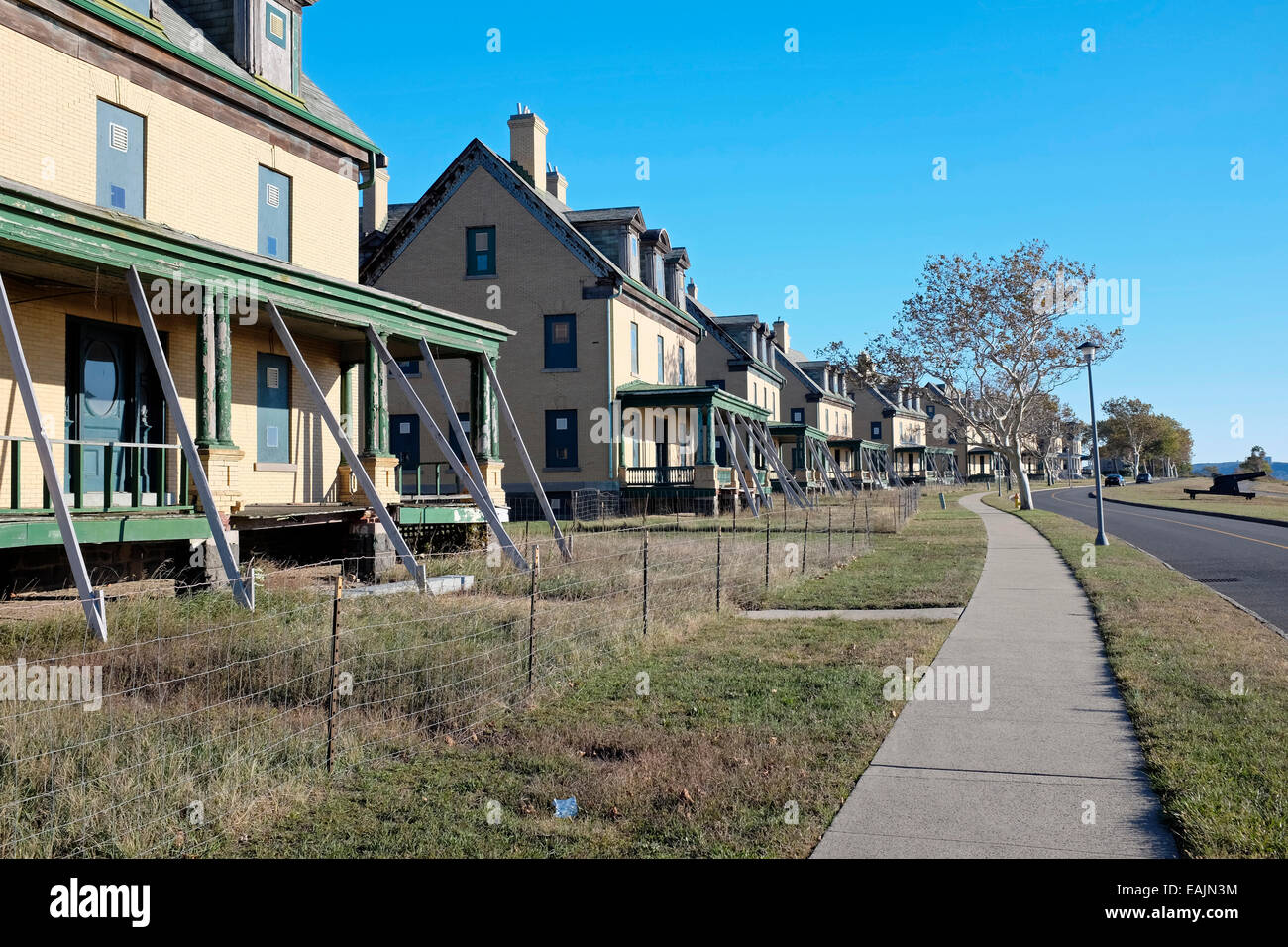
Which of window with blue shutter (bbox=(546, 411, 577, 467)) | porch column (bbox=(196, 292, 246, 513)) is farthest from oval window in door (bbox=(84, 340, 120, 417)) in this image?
window with blue shutter (bbox=(546, 411, 577, 467))

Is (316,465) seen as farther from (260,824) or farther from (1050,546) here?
(1050,546)

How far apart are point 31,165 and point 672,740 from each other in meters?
12.2

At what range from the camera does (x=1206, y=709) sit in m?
7.34

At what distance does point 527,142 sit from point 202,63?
63.2 ft

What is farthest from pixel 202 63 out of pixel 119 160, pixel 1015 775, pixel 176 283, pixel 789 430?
pixel 789 430

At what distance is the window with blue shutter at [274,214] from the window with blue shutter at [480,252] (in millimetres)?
14508

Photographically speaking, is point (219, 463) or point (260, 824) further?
point (219, 463)

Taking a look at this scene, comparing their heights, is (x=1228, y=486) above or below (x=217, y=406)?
below

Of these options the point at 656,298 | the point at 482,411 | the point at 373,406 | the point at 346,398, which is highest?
the point at 656,298

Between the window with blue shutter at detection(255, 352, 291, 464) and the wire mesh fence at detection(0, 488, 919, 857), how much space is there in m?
3.68

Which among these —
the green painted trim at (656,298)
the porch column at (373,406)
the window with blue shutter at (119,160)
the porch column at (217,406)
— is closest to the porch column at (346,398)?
the porch column at (373,406)

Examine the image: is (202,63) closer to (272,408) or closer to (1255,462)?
(272,408)
